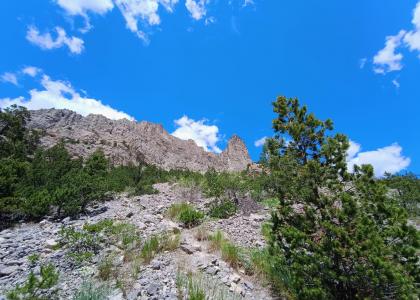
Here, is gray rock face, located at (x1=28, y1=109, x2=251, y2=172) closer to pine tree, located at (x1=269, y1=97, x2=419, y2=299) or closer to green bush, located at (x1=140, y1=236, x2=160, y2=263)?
green bush, located at (x1=140, y1=236, x2=160, y2=263)

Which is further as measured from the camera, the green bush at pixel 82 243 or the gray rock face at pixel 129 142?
the gray rock face at pixel 129 142

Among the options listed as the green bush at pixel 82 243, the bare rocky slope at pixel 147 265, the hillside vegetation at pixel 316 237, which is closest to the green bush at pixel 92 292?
the bare rocky slope at pixel 147 265

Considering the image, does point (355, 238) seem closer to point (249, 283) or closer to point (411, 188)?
point (249, 283)

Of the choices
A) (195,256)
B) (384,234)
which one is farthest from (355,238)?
(195,256)

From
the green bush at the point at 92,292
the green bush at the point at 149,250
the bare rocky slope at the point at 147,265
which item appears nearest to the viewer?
the green bush at the point at 92,292

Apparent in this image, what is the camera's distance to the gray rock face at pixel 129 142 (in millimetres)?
52469

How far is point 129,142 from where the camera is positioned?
66.1 m

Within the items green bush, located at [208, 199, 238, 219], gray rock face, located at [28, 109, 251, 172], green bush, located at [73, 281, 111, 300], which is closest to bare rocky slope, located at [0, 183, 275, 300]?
green bush, located at [73, 281, 111, 300]

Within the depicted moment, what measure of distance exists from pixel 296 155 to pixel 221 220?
527 cm

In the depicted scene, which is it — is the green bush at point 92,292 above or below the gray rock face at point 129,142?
below

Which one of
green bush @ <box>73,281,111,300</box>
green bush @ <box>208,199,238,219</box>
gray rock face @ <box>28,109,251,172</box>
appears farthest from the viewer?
gray rock face @ <box>28,109,251,172</box>

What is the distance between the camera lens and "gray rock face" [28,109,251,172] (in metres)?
52.5

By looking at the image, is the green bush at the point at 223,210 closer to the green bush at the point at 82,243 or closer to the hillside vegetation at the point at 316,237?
the hillside vegetation at the point at 316,237

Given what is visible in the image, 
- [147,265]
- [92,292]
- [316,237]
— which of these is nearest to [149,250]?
[147,265]
